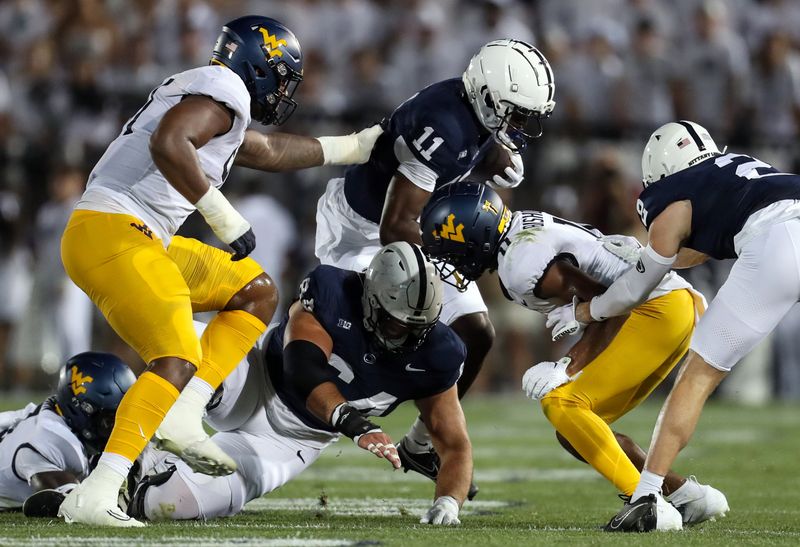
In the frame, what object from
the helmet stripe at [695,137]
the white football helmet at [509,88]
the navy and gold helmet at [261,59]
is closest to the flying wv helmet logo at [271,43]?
the navy and gold helmet at [261,59]

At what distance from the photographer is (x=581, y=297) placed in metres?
4.91

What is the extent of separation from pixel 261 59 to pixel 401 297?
1069mm

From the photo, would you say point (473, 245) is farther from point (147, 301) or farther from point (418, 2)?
point (418, 2)

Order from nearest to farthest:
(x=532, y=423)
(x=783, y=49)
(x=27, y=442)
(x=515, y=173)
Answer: (x=27, y=442) < (x=515, y=173) < (x=532, y=423) < (x=783, y=49)

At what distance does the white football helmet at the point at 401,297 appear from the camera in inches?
177

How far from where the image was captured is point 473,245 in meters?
5.02

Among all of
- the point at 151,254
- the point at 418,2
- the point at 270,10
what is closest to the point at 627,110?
the point at 418,2

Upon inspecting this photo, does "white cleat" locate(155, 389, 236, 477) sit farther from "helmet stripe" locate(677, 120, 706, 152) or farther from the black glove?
"helmet stripe" locate(677, 120, 706, 152)

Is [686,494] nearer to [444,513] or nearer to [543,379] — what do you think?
[543,379]

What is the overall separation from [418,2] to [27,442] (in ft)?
25.9

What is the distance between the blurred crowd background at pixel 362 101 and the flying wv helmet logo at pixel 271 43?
536 centimetres

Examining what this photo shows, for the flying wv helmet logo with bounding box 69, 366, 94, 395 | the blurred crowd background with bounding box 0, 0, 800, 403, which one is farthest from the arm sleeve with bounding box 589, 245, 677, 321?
the blurred crowd background with bounding box 0, 0, 800, 403

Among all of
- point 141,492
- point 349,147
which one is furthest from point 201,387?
point 349,147

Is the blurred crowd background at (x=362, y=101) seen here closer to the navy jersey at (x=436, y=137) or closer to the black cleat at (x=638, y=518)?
the navy jersey at (x=436, y=137)
